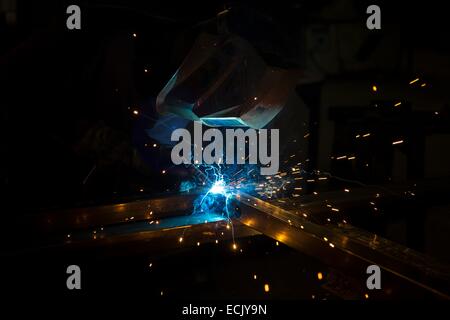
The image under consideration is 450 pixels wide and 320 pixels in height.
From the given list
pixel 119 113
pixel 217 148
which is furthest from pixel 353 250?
pixel 119 113

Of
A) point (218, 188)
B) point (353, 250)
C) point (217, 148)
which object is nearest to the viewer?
point (353, 250)

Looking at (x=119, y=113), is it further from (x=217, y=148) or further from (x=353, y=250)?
(x=353, y=250)

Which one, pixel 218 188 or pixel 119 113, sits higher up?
pixel 119 113

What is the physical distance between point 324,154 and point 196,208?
2.69 metres

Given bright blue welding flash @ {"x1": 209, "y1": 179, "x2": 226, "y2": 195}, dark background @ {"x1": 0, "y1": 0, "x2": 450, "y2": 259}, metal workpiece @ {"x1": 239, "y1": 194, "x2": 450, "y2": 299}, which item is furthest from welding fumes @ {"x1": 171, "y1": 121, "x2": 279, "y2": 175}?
metal workpiece @ {"x1": 239, "y1": 194, "x2": 450, "y2": 299}

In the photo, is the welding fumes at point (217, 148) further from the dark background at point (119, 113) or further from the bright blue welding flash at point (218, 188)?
the bright blue welding flash at point (218, 188)

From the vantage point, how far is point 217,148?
2.83 metres

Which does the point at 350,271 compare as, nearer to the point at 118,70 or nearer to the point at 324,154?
the point at 118,70

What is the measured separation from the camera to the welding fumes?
2764mm

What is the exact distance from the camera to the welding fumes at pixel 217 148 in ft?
9.07

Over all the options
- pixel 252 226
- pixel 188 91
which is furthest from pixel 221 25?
pixel 252 226

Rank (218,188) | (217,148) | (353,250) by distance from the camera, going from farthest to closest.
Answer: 1. (217,148)
2. (218,188)
3. (353,250)

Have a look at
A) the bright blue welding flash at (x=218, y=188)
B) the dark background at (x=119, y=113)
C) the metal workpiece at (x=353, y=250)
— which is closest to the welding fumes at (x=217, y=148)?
the dark background at (x=119, y=113)

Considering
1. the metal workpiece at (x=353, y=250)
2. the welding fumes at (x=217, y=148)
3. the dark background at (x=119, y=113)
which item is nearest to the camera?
the metal workpiece at (x=353, y=250)
